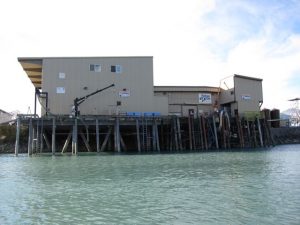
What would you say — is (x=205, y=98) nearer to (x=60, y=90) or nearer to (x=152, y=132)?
(x=152, y=132)

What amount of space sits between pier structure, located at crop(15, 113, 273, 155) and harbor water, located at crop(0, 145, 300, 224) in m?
19.6

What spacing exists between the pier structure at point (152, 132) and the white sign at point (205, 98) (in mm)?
4824

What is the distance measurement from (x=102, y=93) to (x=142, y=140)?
7.32m

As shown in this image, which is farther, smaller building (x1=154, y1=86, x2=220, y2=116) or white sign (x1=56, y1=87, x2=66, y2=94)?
smaller building (x1=154, y1=86, x2=220, y2=116)

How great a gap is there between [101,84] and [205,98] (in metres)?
15.1

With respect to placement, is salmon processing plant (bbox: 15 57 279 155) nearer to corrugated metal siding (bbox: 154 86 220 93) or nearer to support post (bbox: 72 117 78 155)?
support post (bbox: 72 117 78 155)

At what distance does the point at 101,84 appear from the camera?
1740 inches

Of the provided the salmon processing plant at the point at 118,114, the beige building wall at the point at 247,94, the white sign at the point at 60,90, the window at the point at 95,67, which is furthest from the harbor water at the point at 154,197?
the beige building wall at the point at 247,94

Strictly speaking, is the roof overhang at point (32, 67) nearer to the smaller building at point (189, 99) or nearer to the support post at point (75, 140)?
the support post at point (75, 140)

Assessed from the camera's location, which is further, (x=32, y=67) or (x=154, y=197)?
(x=32, y=67)

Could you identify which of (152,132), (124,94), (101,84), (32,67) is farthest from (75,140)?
(32,67)

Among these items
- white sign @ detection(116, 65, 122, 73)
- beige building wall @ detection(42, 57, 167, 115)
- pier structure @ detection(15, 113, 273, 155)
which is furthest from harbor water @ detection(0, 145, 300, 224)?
white sign @ detection(116, 65, 122, 73)

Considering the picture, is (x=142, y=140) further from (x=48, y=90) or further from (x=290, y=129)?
(x=290, y=129)

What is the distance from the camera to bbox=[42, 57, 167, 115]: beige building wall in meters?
43.5
